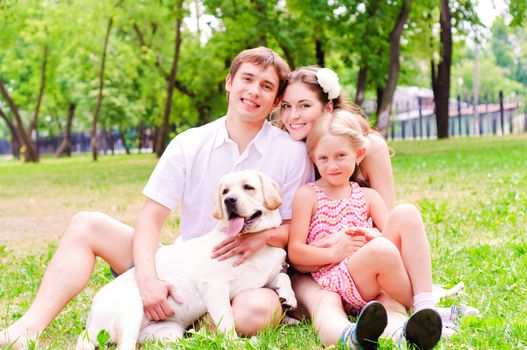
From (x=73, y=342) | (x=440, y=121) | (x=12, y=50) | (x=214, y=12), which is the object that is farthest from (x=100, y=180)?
(x=12, y=50)

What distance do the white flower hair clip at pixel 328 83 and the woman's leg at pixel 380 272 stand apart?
3.81 ft

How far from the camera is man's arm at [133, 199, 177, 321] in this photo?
12.9 ft

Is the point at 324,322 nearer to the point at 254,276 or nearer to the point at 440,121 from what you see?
the point at 254,276

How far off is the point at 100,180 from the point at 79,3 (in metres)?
14.9

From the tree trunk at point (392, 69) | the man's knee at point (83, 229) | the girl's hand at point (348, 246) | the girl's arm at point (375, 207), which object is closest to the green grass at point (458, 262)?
the girl's hand at point (348, 246)

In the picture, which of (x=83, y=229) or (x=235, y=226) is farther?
(x=83, y=229)

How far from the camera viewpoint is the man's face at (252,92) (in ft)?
14.2

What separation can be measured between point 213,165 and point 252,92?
507 mm

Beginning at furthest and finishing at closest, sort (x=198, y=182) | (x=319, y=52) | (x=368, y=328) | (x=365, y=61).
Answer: (x=319, y=52) < (x=365, y=61) < (x=198, y=182) < (x=368, y=328)

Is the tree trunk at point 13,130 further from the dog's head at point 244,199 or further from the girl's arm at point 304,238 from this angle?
the dog's head at point 244,199

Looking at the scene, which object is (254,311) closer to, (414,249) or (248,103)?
(414,249)

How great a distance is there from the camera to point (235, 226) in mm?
3914

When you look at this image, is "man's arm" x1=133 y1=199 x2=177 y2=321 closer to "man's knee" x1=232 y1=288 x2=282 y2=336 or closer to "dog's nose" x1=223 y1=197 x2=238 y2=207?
"man's knee" x1=232 y1=288 x2=282 y2=336

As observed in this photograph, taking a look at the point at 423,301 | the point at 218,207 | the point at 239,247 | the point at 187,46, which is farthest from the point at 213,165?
the point at 187,46
